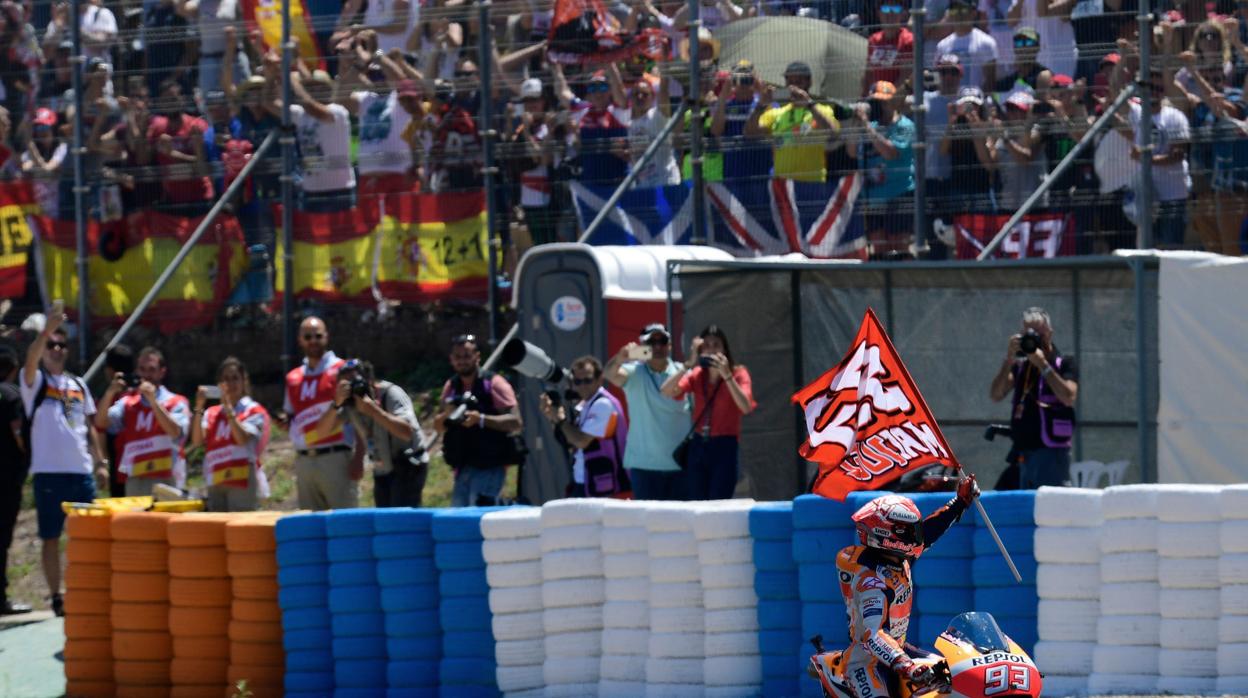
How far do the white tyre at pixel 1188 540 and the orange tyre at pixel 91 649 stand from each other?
5.52 metres

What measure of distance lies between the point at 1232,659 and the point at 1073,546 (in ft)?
2.75

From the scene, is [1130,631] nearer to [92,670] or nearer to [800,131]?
[92,670]

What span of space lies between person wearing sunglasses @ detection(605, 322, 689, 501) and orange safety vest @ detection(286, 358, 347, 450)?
1751 mm

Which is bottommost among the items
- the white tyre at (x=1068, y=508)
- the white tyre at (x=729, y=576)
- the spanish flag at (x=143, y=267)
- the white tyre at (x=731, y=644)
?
the white tyre at (x=731, y=644)

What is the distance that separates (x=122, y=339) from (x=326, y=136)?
2.37 metres

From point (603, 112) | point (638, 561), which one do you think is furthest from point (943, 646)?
point (603, 112)

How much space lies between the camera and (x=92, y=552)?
10.1 metres

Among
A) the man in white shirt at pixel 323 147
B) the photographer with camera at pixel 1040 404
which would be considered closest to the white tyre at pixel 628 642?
the photographer with camera at pixel 1040 404

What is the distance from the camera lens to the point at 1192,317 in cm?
1100

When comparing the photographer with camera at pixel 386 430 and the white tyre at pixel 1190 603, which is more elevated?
the photographer with camera at pixel 386 430

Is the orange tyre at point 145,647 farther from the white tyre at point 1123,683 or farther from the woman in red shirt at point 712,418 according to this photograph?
the white tyre at point 1123,683

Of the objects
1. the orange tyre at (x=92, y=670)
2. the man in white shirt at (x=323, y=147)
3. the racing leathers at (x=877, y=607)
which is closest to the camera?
the racing leathers at (x=877, y=607)

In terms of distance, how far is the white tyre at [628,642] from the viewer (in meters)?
8.94

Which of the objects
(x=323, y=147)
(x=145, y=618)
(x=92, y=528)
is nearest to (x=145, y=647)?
(x=145, y=618)
